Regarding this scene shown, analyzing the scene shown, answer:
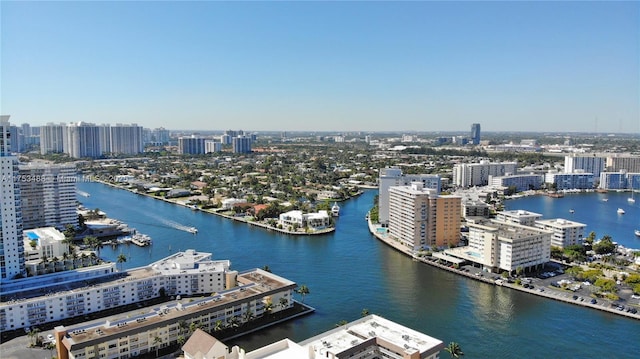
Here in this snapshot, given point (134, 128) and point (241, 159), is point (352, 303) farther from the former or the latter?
point (134, 128)

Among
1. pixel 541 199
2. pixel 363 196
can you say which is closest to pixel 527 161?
pixel 541 199

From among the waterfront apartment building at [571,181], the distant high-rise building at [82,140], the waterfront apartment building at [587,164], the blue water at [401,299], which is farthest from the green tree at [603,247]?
the distant high-rise building at [82,140]

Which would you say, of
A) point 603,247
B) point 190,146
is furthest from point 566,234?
point 190,146

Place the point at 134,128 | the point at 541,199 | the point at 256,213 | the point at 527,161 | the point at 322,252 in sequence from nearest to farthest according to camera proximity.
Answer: the point at 322,252
the point at 256,213
the point at 541,199
the point at 527,161
the point at 134,128

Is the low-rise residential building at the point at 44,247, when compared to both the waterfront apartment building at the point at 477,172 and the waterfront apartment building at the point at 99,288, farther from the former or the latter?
the waterfront apartment building at the point at 477,172

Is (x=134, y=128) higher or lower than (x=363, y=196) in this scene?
higher

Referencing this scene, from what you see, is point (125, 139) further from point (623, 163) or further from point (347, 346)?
point (347, 346)

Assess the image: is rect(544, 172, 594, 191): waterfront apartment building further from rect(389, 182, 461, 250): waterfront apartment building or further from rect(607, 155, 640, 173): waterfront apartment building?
rect(389, 182, 461, 250): waterfront apartment building

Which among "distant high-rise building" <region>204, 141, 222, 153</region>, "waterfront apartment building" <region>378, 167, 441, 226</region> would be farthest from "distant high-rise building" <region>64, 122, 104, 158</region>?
"waterfront apartment building" <region>378, 167, 441, 226</region>
